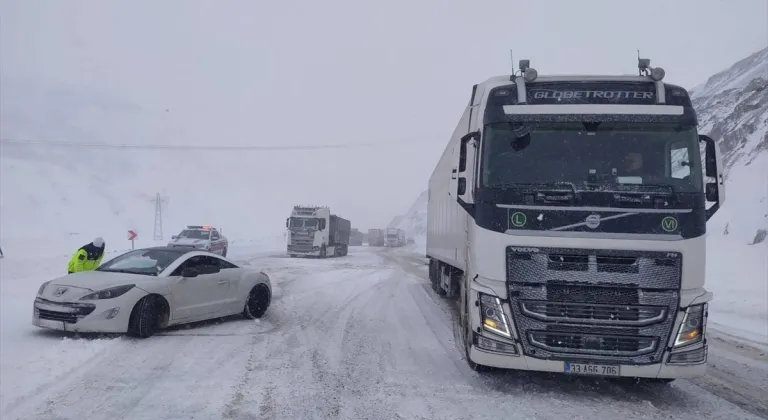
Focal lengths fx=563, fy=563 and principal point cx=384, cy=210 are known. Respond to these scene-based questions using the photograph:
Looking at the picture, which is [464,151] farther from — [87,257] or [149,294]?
[87,257]

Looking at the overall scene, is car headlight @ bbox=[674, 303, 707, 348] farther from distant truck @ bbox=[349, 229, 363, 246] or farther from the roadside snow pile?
the roadside snow pile

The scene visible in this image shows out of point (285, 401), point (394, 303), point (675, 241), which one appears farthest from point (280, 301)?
point (675, 241)

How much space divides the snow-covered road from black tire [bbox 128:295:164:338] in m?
0.16

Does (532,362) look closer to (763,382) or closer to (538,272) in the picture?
(538,272)

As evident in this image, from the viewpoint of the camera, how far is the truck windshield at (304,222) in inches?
1403

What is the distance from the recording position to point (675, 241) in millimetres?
5820

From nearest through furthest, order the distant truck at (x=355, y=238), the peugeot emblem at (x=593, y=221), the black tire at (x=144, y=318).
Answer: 1. the peugeot emblem at (x=593, y=221)
2. the black tire at (x=144, y=318)
3. the distant truck at (x=355, y=238)

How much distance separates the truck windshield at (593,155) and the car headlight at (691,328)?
1.29 meters

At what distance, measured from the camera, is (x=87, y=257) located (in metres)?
10.1

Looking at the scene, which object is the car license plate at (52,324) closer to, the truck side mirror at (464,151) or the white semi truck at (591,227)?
the white semi truck at (591,227)

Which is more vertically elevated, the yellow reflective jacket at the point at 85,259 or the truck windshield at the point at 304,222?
the truck windshield at the point at 304,222

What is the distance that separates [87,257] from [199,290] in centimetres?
248

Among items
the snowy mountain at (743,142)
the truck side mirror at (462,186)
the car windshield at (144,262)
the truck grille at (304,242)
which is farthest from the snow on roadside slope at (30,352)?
the snowy mountain at (743,142)

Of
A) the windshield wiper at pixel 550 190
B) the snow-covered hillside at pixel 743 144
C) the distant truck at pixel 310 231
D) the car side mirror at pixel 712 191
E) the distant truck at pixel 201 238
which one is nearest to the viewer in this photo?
the windshield wiper at pixel 550 190
